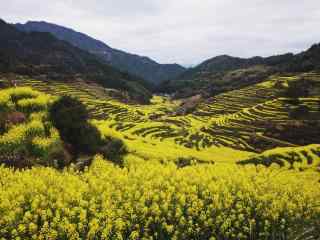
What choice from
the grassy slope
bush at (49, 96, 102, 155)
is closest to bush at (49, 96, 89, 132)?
bush at (49, 96, 102, 155)

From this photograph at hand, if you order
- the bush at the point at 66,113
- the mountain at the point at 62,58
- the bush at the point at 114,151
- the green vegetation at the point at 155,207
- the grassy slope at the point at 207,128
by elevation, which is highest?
the mountain at the point at 62,58

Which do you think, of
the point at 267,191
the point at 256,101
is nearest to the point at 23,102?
the point at 267,191

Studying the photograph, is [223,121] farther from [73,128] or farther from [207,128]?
[73,128]

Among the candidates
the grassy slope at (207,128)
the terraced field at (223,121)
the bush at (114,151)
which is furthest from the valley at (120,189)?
the terraced field at (223,121)

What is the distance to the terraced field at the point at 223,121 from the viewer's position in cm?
4211

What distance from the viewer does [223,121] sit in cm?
5416

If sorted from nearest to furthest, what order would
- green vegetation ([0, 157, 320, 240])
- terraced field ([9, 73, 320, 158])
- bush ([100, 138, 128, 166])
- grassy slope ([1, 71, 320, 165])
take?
green vegetation ([0, 157, 320, 240]) → bush ([100, 138, 128, 166]) → grassy slope ([1, 71, 320, 165]) → terraced field ([9, 73, 320, 158])

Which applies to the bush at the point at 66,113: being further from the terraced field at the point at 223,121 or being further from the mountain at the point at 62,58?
the mountain at the point at 62,58

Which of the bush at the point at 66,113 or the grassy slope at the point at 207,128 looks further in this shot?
the grassy slope at the point at 207,128

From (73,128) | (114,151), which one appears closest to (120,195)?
(73,128)

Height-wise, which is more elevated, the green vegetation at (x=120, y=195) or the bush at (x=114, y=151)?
the green vegetation at (x=120, y=195)

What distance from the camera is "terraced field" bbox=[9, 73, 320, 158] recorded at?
4211 cm

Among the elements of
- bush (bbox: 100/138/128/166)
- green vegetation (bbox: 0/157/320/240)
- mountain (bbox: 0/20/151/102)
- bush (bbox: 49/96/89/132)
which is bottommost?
Result: bush (bbox: 100/138/128/166)

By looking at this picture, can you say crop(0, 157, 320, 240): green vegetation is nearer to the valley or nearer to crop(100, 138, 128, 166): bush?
the valley
